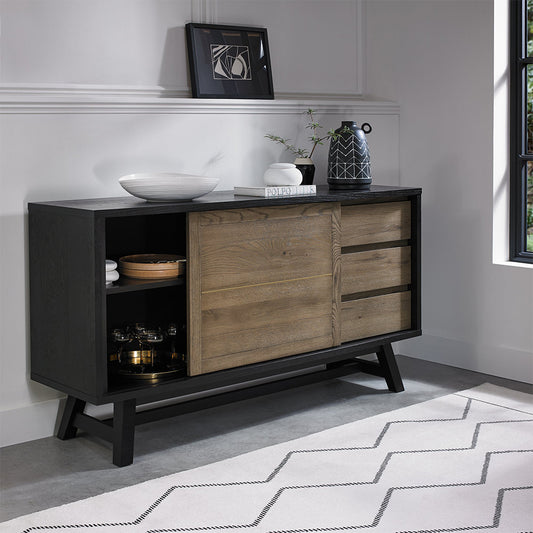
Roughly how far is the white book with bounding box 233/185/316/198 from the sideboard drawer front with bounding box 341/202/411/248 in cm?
20

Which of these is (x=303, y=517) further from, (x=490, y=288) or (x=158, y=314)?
(x=490, y=288)

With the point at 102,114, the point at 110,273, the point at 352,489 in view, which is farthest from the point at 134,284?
the point at 352,489

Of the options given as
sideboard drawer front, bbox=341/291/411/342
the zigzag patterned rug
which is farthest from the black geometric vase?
the zigzag patterned rug

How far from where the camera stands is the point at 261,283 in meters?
3.10

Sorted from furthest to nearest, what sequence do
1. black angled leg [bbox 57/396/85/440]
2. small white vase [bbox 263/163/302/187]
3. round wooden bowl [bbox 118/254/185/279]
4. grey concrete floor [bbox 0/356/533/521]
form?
small white vase [bbox 263/163/302/187], black angled leg [bbox 57/396/85/440], round wooden bowl [bbox 118/254/185/279], grey concrete floor [bbox 0/356/533/521]

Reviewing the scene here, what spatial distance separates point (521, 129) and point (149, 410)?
2089 mm

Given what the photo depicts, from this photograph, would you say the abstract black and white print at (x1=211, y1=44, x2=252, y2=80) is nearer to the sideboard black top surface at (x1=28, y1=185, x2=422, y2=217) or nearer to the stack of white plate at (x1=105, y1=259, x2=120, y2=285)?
the sideboard black top surface at (x1=28, y1=185, x2=422, y2=217)

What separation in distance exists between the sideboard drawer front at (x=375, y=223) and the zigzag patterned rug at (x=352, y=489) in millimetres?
750

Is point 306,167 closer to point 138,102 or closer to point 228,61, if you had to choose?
point 228,61

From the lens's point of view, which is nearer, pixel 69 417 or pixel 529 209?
pixel 69 417

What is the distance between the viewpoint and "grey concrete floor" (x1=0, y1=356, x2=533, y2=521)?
2.69 metres

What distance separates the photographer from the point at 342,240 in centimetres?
338

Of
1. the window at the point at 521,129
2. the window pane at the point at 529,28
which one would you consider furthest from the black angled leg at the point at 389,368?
the window pane at the point at 529,28

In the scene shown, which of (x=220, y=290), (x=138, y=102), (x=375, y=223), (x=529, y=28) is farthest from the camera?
(x=529, y=28)
